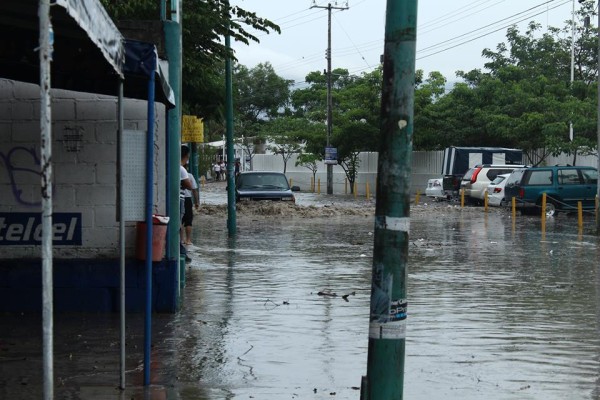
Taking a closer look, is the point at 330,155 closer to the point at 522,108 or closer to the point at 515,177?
the point at 522,108

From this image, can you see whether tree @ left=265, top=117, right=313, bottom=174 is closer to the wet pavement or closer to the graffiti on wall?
the wet pavement

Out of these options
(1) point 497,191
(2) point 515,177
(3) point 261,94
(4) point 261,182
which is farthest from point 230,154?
(3) point 261,94

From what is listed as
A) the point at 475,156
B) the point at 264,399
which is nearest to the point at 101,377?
the point at 264,399

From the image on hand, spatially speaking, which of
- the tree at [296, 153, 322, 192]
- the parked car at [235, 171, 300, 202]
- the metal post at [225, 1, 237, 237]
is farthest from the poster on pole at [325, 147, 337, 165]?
the metal post at [225, 1, 237, 237]

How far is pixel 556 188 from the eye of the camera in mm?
34094

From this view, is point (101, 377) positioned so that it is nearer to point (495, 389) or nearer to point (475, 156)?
point (495, 389)

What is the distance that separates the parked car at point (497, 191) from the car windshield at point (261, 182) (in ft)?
27.3

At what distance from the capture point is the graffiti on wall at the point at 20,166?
437 inches

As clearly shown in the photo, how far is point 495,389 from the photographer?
321 inches

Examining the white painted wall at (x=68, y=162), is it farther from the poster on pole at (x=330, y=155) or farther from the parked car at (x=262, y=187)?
the poster on pole at (x=330, y=155)

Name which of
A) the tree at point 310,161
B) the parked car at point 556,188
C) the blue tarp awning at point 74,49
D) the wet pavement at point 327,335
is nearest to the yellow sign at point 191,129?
the wet pavement at point 327,335

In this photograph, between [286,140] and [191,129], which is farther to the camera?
[286,140]

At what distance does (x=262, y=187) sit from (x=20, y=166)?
76.8ft

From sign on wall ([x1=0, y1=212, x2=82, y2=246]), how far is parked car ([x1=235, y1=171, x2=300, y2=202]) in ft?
73.6
